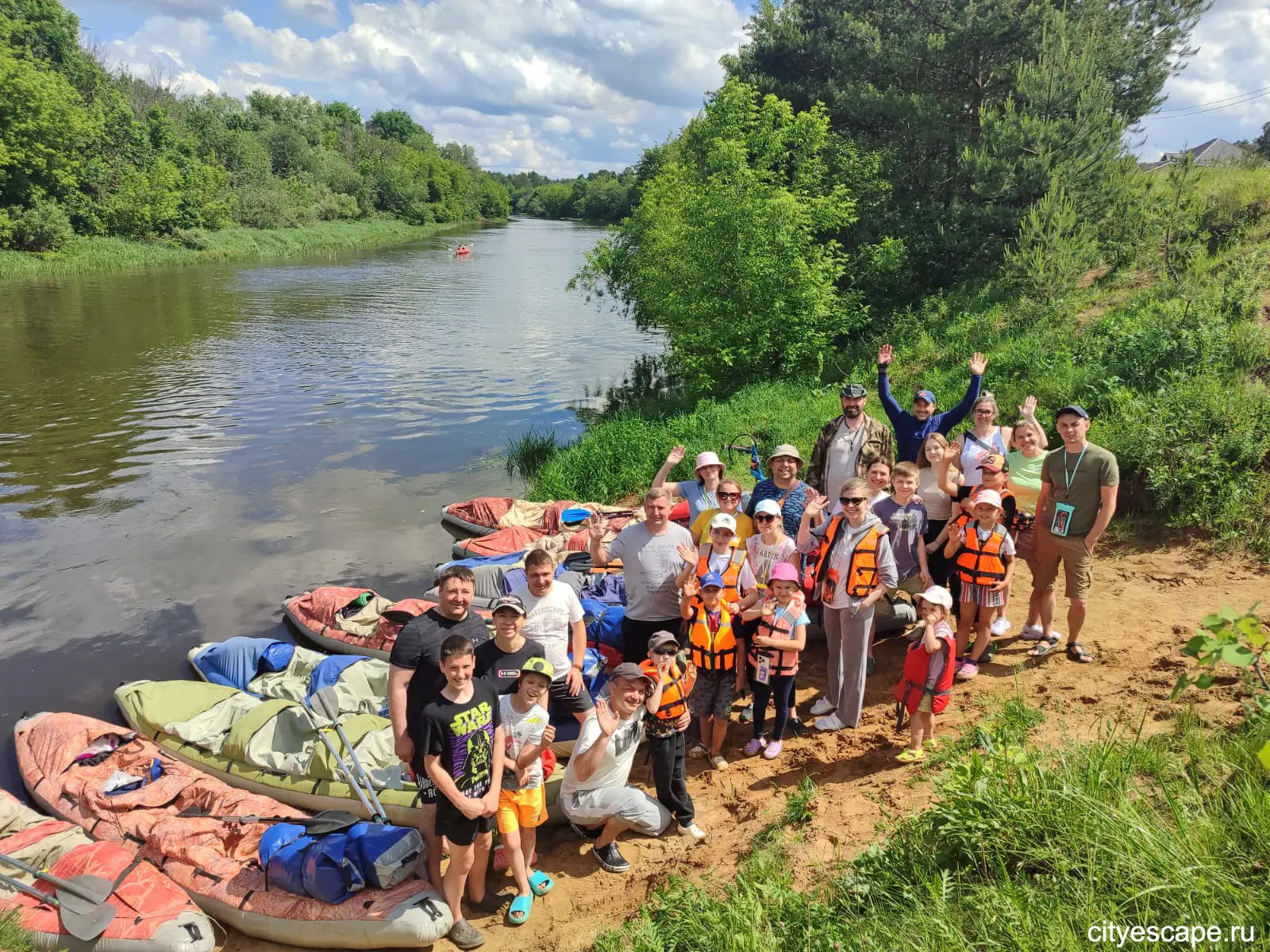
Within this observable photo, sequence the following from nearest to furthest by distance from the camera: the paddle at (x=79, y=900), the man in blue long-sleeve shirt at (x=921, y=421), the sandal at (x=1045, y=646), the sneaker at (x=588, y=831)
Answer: the paddle at (x=79, y=900) < the sneaker at (x=588, y=831) < the sandal at (x=1045, y=646) < the man in blue long-sleeve shirt at (x=921, y=421)

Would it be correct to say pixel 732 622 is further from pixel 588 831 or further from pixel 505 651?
pixel 588 831

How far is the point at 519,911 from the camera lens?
191 inches

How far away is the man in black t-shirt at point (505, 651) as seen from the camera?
492cm

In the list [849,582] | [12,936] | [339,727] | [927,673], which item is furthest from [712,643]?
[12,936]

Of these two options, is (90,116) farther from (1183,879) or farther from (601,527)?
(1183,879)

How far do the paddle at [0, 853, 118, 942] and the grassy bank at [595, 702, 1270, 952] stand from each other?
339 centimetres

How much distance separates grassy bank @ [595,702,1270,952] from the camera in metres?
3.27

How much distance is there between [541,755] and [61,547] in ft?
33.7

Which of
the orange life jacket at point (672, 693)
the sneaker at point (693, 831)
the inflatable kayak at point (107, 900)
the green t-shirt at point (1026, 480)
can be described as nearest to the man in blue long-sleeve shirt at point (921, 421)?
the green t-shirt at point (1026, 480)

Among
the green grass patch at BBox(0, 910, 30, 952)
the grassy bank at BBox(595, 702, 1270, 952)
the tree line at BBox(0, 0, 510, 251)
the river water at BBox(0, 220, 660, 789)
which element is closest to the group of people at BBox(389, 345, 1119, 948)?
the grassy bank at BBox(595, 702, 1270, 952)

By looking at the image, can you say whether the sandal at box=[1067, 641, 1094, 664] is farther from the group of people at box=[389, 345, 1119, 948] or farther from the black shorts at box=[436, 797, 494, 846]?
the black shorts at box=[436, 797, 494, 846]

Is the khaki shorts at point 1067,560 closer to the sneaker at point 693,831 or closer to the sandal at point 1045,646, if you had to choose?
the sandal at point 1045,646

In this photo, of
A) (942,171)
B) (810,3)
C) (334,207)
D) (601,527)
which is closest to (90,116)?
(334,207)

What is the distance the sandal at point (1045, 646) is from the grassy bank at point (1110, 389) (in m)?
2.72
